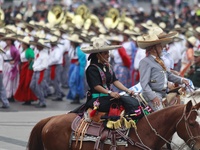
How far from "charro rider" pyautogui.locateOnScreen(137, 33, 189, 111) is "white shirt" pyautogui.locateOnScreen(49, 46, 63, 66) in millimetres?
10823

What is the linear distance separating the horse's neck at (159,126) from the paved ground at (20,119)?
12.5 feet

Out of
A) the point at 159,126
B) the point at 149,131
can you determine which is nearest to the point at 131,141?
the point at 149,131

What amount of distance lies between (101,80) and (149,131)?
35.7 inches

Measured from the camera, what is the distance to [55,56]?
73.9 feet

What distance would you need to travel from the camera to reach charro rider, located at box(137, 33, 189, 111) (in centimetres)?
1140

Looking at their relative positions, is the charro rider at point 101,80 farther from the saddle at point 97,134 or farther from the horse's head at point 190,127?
the horse's head at point 190,127

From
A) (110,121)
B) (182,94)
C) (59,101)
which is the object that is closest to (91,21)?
(59,101)

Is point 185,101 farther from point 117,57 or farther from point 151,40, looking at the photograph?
point 117,57

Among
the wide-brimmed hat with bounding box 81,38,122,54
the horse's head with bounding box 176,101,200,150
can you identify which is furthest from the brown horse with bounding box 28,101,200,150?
the wide-brimmed hat with bounding box 81,38,122,54

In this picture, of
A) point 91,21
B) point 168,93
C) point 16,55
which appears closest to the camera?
point 168,93

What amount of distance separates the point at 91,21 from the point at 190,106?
2112cm

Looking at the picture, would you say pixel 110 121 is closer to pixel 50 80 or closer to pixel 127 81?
pixel 127 81

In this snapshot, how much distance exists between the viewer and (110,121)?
10484 mm

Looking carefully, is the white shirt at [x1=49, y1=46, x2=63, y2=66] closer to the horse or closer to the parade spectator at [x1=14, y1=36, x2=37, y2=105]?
the parade spectator at [x1=14, y1=36, x2=37, y2=105]
